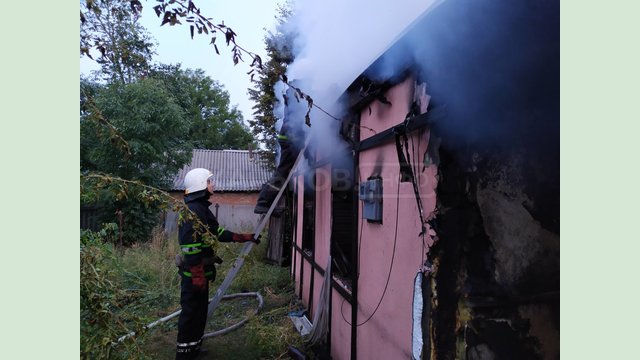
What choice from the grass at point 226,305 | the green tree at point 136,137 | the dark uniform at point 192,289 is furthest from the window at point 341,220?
the green tree at point 136,137

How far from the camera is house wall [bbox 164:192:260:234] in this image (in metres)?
18.1

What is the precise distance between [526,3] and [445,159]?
2.62ft

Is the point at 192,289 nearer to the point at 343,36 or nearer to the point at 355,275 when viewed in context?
the point at 355,275

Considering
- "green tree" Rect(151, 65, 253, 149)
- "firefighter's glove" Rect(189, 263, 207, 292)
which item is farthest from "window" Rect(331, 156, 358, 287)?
"green tree" Rect(151, 65, 253, 149)

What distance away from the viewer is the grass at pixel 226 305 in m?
4.96

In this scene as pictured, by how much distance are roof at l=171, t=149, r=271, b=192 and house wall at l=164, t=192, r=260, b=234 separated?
399 mm

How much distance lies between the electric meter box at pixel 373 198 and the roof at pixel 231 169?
18063 millimetres

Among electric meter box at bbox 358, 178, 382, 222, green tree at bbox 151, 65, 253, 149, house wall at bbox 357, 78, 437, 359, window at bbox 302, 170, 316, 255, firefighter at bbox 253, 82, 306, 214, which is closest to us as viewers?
house wall at bbox 357, 78, 437, 359

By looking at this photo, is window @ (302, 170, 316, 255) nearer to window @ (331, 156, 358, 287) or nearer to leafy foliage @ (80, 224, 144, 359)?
window @ (331, 156, 358, 287)

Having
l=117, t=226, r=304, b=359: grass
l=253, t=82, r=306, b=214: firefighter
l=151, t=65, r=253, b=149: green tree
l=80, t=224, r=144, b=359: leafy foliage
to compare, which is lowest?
l=117, t=226, r=304, b=359: grass

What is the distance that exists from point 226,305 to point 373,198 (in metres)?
5.17

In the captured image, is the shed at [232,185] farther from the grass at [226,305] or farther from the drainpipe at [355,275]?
the drainpipe at [355,275]

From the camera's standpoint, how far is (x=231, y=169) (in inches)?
995

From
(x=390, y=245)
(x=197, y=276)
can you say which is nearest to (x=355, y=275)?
(x=390, y=245)
